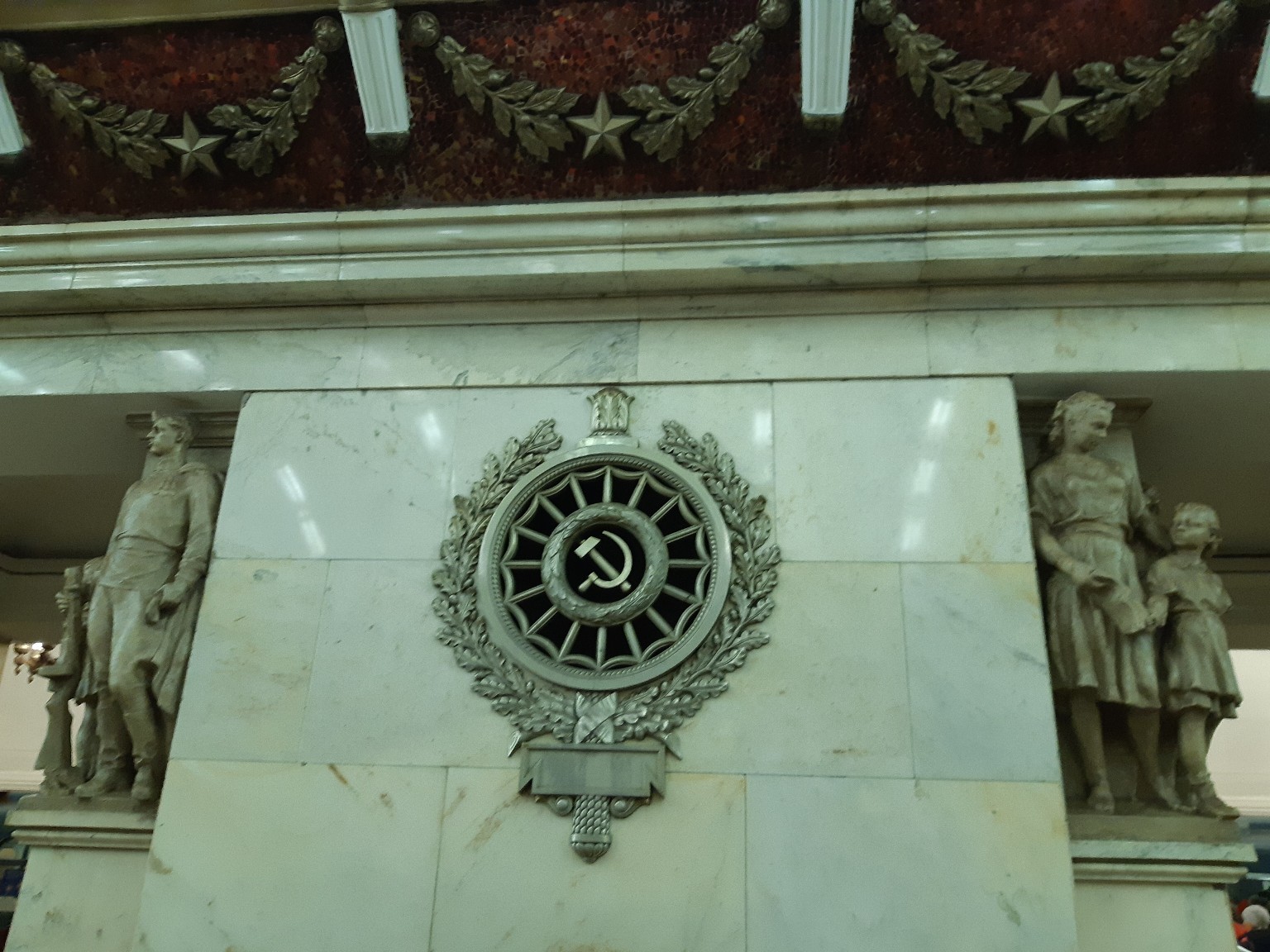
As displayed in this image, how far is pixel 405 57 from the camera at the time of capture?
536cm

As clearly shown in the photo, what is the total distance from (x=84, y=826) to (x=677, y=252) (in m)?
3.97

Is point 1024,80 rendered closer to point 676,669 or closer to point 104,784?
point 676,669

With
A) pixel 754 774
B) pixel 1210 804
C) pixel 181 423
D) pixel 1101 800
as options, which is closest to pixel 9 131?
pixel 181 423

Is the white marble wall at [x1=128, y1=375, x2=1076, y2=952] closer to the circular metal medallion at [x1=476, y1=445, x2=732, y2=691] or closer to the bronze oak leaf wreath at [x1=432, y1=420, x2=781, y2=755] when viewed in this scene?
the bronze oak leaf wreath at [x1=432, y1=420, x2=781, y2=755]

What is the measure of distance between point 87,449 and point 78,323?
36.7 inches

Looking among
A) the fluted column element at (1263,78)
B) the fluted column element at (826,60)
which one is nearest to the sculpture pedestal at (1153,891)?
the fluted column element at (1263,78)

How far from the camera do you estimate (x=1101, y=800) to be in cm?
470

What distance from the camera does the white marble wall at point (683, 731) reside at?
4.30m

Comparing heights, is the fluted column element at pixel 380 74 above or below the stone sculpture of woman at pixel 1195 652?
above

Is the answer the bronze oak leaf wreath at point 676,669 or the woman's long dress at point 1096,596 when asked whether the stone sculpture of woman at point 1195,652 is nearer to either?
the woman's long dress at point 1096,596

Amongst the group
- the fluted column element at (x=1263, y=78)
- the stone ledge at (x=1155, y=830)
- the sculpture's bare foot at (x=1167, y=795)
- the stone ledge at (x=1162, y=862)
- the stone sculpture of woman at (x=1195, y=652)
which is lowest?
the stone ledge at (x=1162, y=862)

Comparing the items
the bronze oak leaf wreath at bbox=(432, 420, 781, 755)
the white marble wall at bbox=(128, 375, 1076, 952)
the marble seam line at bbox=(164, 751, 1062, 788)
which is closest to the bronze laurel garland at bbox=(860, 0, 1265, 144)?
the white marble wall at bbox=(128, 375, 1076, 952)

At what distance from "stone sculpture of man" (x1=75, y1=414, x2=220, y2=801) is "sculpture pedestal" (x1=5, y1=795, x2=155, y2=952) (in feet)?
0.49

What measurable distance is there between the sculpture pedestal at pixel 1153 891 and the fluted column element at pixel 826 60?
3.51m
